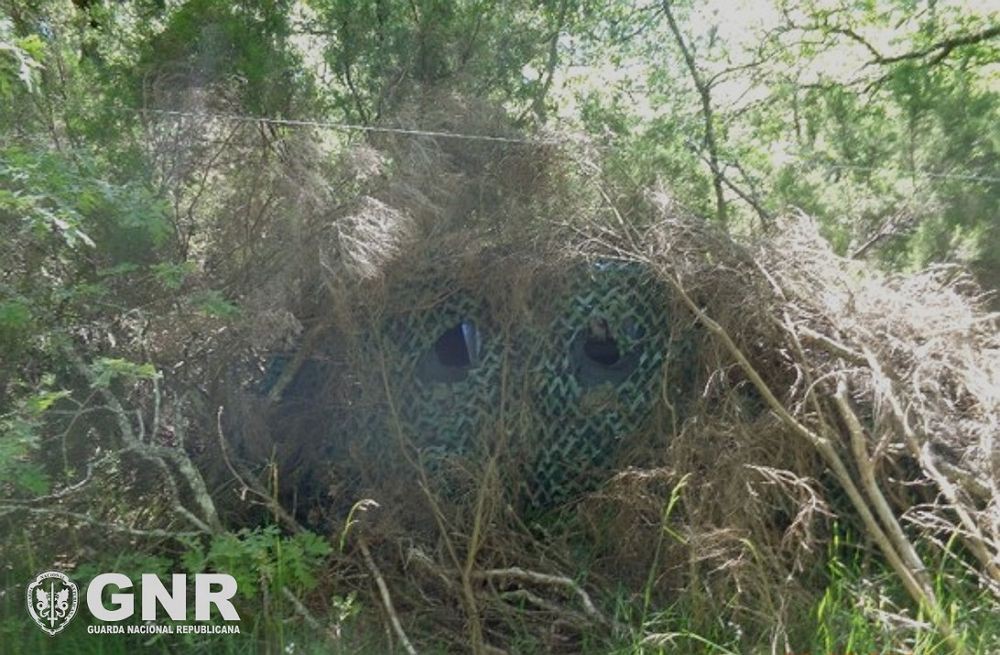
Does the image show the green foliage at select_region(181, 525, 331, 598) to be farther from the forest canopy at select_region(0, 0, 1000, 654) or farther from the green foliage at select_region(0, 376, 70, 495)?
the green foliage at select_region(0, 376, 70, 495)

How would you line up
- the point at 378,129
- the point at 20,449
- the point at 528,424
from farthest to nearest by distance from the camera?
the point at 378,129 → the point at 528,424 → the point at 20,449

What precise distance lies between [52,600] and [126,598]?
0.35 metres

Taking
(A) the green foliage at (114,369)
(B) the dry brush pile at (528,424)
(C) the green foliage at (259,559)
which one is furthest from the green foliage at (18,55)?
(C) the green foliage at (259,559)

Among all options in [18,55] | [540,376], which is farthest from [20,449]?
[540,376]

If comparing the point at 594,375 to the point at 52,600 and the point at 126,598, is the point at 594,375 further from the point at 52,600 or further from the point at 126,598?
the point at 52,600

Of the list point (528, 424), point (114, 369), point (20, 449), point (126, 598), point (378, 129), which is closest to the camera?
point (20, 449)

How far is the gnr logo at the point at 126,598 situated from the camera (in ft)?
13.1

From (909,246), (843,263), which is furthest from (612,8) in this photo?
(843,263)

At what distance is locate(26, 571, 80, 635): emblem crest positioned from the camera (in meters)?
4.12

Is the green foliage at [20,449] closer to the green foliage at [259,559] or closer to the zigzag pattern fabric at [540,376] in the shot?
the green foliage at [259,559]

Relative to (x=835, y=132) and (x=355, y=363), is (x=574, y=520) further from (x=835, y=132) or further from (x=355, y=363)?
(x=835, y=132)

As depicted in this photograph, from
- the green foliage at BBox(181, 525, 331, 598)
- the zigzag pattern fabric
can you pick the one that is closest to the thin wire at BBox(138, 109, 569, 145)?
the zigzag pattern fabric

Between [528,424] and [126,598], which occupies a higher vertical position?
[528,424]

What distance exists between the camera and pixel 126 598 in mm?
4141
